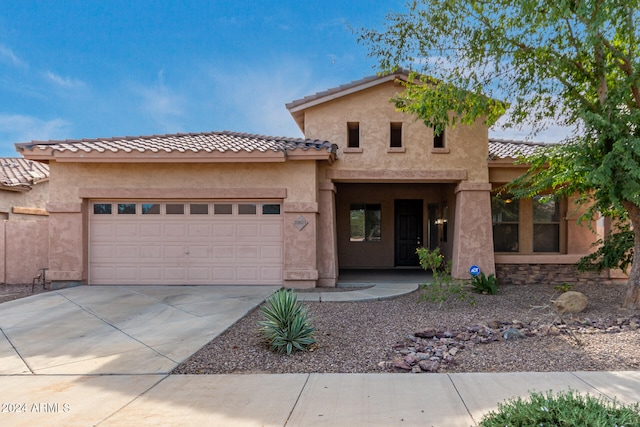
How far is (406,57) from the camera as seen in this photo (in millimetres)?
9531

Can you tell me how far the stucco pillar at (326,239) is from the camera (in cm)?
1127

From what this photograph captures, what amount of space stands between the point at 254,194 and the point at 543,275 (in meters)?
8.95

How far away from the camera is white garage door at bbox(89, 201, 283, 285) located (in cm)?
1106

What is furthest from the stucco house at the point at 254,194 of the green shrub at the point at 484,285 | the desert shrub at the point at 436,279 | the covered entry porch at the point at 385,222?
the covered entry porch at the point at 385,222

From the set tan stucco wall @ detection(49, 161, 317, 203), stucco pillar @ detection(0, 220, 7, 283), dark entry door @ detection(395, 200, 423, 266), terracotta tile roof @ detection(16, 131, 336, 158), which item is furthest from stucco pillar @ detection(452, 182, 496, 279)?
stucco pillar @ detection(0, 220, 7, 283)

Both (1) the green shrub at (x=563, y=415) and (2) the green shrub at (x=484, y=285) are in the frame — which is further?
(2) the green shrub at (x=484, y=285)

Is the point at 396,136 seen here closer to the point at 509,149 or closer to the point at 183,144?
the point at 509,149

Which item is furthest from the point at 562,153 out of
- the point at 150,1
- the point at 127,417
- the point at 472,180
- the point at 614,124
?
the point at 150,1

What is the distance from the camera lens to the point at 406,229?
1569 centimetres

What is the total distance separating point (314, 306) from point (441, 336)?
3.11 metres

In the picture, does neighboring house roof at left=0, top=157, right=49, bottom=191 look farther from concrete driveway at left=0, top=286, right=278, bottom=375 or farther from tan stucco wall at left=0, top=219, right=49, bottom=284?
concrete driveway at left=0, top=286, right=278, bottom=375

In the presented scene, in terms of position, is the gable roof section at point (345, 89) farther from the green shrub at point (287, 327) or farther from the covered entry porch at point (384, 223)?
the green shrub at point (287, 327)

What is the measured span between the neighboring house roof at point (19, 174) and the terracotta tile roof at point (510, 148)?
16.6 metres

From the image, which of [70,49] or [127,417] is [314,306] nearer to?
[127,417]
